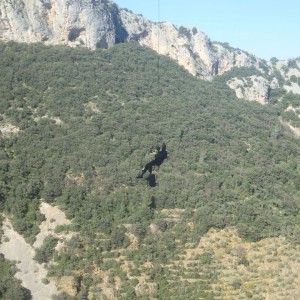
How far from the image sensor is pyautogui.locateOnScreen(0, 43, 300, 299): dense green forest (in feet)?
149

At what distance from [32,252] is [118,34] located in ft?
186

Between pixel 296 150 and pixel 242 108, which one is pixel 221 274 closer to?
pixel 296 150

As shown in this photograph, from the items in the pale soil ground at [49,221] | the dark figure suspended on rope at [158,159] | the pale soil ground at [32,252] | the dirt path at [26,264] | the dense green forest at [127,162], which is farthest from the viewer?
the dark figure suspended on rope at [158,159]

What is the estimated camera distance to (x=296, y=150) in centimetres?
7581

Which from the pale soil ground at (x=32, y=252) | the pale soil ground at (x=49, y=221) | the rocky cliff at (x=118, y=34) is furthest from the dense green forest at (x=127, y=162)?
the rocky cliff at (x=118, y=34)

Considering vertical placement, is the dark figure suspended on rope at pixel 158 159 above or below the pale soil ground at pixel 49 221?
above

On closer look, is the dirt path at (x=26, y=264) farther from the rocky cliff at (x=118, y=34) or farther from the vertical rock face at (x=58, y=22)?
the rocky cliff at (x=118, y=34)

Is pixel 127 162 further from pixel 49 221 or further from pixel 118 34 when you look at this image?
pixel 118 34

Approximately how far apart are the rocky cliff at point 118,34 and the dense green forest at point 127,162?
11.4ft

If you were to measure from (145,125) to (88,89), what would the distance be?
10026 mm

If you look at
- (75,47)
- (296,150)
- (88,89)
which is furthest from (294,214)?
(75,47)

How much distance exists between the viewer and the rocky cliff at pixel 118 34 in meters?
75.1

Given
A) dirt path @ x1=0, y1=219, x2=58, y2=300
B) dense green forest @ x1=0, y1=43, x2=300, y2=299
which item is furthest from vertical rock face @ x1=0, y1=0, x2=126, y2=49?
dirt path @ x1=0, y1=219, x2=58, y2=300

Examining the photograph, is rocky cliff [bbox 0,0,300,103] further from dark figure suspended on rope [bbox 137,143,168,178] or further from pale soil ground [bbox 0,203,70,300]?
pale soil ground [bbox 0,203,70,300]
